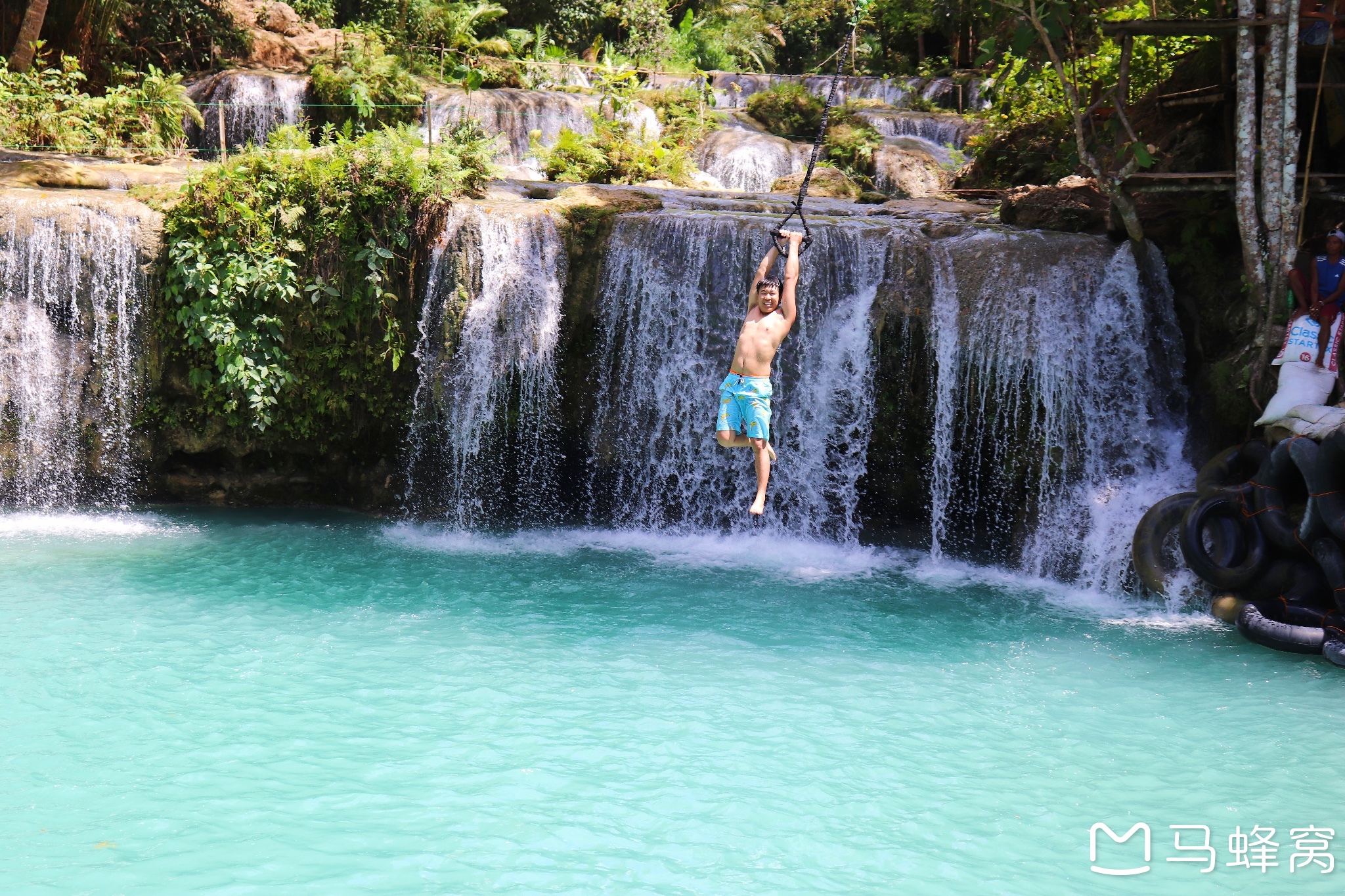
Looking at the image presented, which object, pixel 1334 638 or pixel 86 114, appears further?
pixel 86 114

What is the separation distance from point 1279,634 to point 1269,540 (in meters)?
0.93

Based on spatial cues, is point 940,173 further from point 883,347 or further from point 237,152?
point 237,152

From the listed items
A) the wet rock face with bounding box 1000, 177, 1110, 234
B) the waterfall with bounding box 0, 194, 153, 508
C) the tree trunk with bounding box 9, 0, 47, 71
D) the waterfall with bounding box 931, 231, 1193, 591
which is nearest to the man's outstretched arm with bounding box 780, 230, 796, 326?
the waterfall with bounding box 931, 231, 1193, 591

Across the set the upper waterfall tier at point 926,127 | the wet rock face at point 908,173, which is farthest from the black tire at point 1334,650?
the upper waterfall tier at point 926,127

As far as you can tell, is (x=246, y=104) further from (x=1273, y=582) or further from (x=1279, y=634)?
(x=1279, y=634)

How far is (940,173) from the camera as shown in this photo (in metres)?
17.3

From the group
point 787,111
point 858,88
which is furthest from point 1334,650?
point 858,88

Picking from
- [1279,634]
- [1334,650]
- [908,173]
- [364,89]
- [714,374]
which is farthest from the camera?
[364,89]

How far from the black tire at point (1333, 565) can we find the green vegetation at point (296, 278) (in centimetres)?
865

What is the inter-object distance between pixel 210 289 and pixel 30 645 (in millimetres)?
4726

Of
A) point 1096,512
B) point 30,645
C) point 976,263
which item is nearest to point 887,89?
point 976,263

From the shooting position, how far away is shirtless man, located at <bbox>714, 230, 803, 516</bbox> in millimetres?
8492

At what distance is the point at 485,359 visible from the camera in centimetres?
1177

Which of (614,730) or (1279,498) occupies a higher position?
(1279,498)
